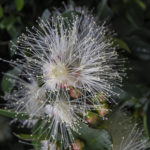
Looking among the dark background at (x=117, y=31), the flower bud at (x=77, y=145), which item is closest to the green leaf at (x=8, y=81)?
the dark background at (x=117, y=31)

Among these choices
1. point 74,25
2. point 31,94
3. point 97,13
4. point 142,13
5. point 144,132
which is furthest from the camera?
point 142,13

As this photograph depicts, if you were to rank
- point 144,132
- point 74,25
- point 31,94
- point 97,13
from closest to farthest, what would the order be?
point 74,25
point 31,94
point 144,132
point 97,13

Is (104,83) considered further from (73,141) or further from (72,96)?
(73,141)

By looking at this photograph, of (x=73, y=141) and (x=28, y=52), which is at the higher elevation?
(x=28, y=52)

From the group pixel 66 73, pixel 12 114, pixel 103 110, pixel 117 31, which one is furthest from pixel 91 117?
pixel 117 31

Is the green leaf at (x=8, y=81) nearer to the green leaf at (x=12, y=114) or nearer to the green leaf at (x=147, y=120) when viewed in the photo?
the green leaf at (x=12, y=114)

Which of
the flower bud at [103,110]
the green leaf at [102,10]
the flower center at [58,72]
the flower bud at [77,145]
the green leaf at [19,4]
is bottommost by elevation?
the flower bud at [77,145]

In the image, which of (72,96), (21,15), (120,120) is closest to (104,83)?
(72,96)
